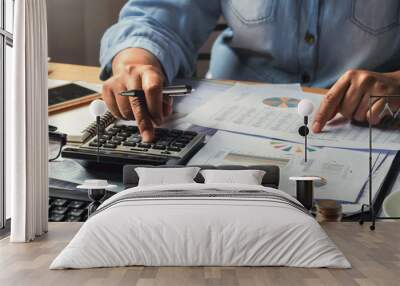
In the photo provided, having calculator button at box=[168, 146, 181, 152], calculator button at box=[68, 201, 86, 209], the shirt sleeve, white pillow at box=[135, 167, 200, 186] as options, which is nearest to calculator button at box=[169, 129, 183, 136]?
calculator button at box=[168, 146, 181, 152]

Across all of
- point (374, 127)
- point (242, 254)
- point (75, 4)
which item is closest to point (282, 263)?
point (242, 254)

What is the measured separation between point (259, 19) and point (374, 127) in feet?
4.11

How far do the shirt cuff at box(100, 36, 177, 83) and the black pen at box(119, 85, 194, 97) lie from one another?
0.07 meters

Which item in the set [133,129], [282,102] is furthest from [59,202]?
[282,102]

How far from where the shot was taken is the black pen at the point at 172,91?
4.61 m

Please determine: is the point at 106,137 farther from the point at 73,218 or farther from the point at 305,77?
the point at 305,77

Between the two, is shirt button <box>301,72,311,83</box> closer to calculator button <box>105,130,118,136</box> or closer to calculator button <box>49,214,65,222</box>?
calculator button <box>105,130,118,136</box>

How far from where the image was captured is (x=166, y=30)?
4734 mm

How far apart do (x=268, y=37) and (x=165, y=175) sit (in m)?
1.42

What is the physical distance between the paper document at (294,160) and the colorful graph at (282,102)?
0.31m

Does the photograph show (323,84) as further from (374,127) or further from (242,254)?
(242,254)

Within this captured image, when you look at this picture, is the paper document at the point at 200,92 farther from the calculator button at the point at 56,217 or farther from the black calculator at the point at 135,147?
the calculator button at the point at 56,217

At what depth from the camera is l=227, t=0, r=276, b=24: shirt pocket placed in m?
4.73

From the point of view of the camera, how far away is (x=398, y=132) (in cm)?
459
